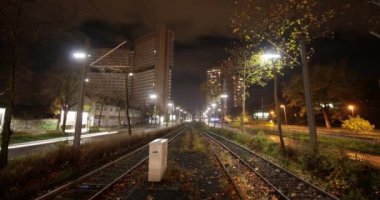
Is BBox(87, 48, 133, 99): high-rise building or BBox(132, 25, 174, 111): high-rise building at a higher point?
BBox(132, 25, 174, 111): high-rise building

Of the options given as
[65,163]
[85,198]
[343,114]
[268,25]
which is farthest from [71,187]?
[343,114]

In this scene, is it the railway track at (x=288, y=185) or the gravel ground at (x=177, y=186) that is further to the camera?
the railway track at (x=288, y=185)

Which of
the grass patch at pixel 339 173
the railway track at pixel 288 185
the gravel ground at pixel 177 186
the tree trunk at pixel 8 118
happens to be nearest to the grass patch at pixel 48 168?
the tree trunk at pixel 8 118

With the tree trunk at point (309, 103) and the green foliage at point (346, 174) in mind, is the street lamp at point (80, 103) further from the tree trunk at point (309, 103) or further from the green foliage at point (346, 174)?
the tree trunk at point (309, 103)

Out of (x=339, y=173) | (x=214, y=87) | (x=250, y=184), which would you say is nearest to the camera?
(x=339, y=173)

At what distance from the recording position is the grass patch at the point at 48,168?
906cm

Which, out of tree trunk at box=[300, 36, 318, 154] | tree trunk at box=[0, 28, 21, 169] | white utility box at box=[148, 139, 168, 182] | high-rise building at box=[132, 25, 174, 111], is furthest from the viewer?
high-rise building at box=[132, 25, 174, 111]

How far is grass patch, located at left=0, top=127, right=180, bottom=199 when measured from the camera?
9060 millimetres

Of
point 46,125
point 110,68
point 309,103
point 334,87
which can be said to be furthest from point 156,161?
point 334,87

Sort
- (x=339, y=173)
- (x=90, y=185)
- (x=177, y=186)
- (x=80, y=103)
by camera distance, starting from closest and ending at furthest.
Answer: (x=90, y=185), (x=177, y=186), (x=339, y=173), (x=80, y=103)

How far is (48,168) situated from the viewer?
38.1 feet

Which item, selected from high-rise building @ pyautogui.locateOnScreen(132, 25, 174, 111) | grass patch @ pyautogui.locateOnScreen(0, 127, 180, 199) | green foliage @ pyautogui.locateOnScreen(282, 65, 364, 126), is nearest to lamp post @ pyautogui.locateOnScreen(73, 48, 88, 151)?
grass patch @ pyautogui.locateOnScreen(0, 127, 180, 199)

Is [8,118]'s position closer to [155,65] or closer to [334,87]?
[334,87]

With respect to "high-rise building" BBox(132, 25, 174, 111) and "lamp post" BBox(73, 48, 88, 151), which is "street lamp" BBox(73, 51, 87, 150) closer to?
"lamp post" BBox(73, 48, 88, 151)
